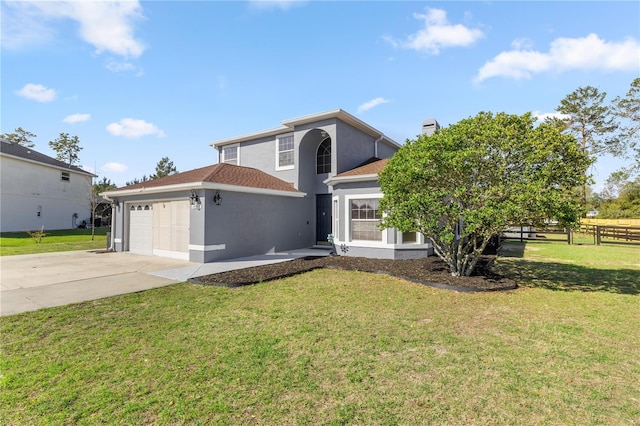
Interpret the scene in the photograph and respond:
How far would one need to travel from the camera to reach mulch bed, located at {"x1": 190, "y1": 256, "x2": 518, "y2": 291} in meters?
7.85

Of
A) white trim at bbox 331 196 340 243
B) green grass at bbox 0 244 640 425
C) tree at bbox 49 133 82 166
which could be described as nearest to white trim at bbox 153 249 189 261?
green grass at bbox 0 244 640 425

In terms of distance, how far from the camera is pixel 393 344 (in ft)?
14.5

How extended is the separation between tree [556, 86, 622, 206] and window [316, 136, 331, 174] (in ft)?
100

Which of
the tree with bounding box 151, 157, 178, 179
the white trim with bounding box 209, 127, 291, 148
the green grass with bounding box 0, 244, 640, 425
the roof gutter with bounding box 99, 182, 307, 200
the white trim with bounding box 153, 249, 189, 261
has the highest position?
the tree with bounding box 151, 157, 178, 179

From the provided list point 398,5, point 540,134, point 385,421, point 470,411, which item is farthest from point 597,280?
point 398,5

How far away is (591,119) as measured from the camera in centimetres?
3105

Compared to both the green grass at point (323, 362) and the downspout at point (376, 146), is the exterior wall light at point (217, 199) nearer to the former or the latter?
the green grass at point (323, 362)

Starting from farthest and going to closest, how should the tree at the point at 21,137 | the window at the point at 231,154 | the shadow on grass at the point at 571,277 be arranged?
1. the tree at the point at 21,137
2. the window at the point at 231,154
3. the shadow on grass at the point at 571,277

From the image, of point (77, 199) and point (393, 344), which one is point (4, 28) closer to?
point (393, 344)

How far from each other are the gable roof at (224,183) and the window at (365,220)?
3.87m

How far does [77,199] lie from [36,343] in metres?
35.7

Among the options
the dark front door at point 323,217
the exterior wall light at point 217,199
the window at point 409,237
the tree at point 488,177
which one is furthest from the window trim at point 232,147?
the tree at point 488,177

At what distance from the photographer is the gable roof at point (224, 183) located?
11.8 metres

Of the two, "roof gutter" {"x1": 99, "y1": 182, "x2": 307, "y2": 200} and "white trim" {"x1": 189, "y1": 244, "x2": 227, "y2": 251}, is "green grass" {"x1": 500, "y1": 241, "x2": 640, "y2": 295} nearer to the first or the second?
"roof gutter" {"x1": 99, "y1": 182, "x2": 307, "y2": 200}
